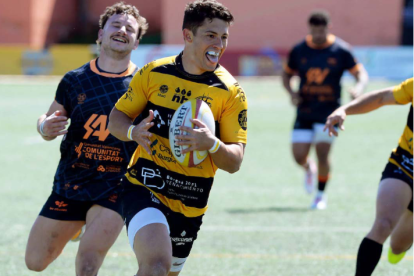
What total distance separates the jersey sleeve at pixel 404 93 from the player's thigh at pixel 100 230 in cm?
239

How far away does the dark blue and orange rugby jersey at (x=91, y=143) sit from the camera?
5.38 metres

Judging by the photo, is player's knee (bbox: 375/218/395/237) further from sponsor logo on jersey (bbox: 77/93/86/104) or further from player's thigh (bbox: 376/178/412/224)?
sponsor logo on jersey (bbox: 77/93/86/104)

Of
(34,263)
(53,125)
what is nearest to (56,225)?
(34,263)

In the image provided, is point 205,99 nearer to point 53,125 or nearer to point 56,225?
point 53,125

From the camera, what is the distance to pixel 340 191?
420 inches

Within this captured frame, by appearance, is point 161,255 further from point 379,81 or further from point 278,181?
point 379,81

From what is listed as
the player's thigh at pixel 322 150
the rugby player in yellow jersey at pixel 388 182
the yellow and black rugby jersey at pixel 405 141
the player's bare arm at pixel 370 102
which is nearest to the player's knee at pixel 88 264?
the rugby player in yellow jersey at pixel 388 182

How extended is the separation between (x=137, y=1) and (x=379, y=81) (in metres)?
25.8

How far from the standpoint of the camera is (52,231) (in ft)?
17.8

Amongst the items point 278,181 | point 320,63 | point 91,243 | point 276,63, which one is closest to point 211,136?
point 91,243

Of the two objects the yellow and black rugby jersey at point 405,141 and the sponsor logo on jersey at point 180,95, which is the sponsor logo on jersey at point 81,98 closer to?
the sponsor logo on jersey at point 180,95

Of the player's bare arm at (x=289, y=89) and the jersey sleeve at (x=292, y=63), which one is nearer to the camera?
the player's bare arm at (x=289, y=89)

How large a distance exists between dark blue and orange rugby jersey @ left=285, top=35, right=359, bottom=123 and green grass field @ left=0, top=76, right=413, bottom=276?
1.33 metres

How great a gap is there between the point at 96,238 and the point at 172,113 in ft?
3.96
